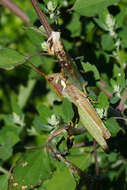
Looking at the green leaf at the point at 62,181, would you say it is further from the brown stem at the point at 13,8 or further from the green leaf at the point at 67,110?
the brown stem at the point at 13,8

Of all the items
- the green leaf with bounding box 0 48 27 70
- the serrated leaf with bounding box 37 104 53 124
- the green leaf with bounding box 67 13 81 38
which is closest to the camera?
the green leaf with bounding box 0 48 27 70

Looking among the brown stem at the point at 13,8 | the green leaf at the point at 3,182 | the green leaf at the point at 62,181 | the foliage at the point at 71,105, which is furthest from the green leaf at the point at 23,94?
the green leaf at the point at 62,181

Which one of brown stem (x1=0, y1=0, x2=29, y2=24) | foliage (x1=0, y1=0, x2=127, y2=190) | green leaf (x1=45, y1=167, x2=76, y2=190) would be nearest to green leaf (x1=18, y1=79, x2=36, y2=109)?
foliage (x1=0, y1=0, x2=127, y2=190)

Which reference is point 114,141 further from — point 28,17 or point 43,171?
point 28,17

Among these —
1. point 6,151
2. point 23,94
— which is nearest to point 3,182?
point 6,151

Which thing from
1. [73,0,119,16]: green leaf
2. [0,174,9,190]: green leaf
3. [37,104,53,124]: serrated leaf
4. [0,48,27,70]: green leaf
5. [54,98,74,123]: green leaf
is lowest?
[0,174,9,190]: green leaf

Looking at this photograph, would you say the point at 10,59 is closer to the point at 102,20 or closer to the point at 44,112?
the point at 44,112

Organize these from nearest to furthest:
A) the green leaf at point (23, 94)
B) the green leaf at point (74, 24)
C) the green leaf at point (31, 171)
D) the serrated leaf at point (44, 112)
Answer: the green leaf at point (31, 171), the serrated leaf at point (44, 112), the green leaf at point (74, 24), the green leaf at point (23, 94)

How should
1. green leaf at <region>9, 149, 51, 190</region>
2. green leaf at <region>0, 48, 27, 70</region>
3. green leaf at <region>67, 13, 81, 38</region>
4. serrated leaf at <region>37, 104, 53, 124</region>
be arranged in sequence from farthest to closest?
1. green leaf at <region>67, 13, 81, 38</region>
2. serrated leaf at <region>37, 104, 53, 124</region>
3. green leaf at <region>9, 149, 51, 190</region>
4. green leaf at <region>0, 48, 27, 70</region>

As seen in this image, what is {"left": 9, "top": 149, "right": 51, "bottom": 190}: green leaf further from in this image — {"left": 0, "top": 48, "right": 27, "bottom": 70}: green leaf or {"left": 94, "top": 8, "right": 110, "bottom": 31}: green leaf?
{"left": 94, "top": 8, "right": 110, "bottom": 31}: green leaf
